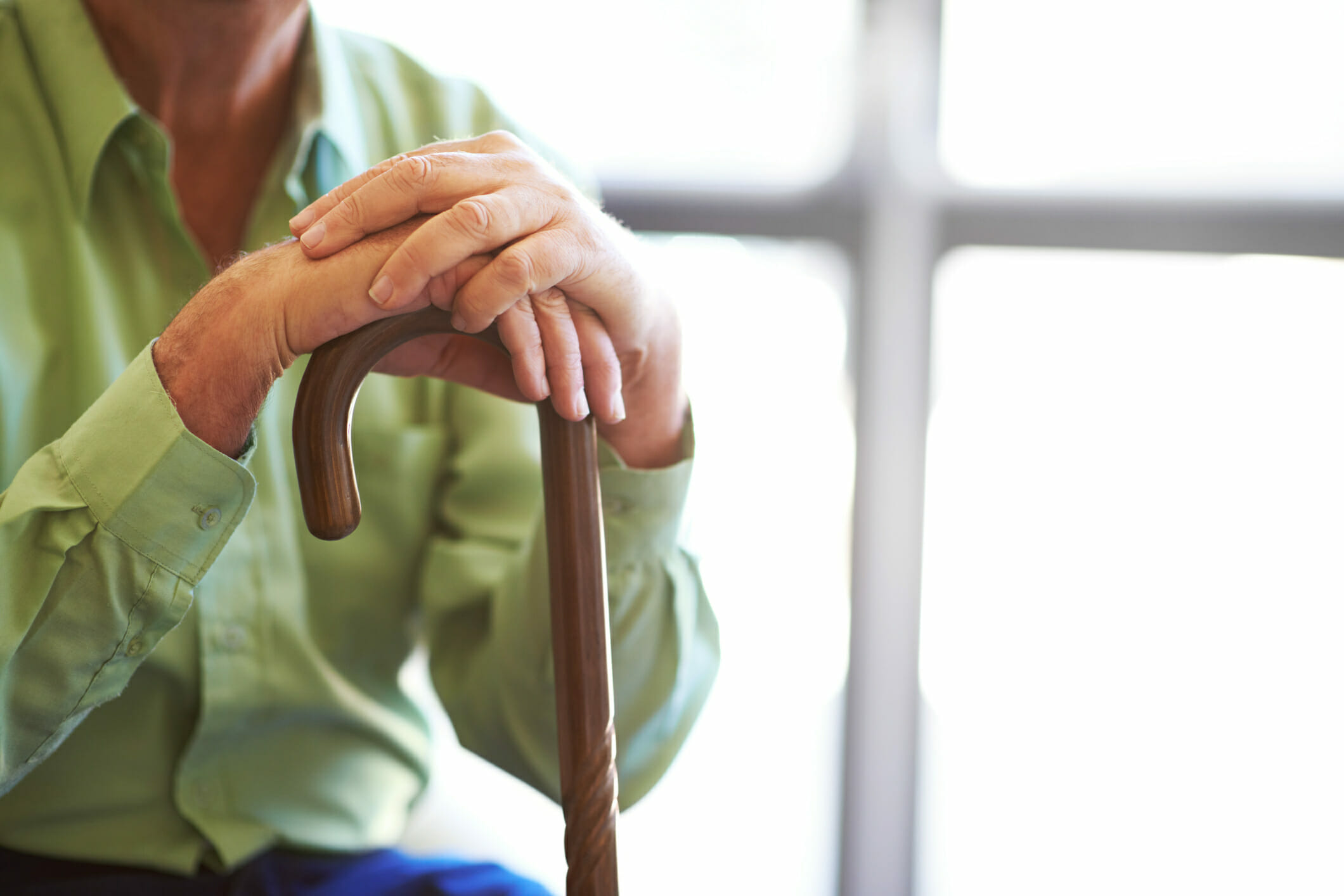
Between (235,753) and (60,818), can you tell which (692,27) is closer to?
(235,753)

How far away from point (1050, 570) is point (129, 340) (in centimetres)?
124

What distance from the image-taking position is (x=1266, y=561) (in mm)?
1408

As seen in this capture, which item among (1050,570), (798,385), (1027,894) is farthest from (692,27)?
(1027,894)

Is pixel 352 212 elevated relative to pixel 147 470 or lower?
elevated

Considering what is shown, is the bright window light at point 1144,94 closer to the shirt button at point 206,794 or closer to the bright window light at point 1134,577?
the bright window light at point 1134,577

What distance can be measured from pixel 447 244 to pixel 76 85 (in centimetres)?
50

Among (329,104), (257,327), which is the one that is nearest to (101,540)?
(257,327)

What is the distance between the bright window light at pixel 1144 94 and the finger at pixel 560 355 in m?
0.96

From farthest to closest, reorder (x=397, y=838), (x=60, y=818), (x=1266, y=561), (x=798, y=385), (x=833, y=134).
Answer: (x=798, y=385)
(x=833, y=134)
(x=1266, y=561)
(x=397, y=838)
(x=60, y=818)

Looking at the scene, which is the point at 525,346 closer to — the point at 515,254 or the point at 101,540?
the point at 515,254

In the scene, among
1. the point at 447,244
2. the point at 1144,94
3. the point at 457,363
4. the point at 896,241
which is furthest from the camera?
the point at 896,241

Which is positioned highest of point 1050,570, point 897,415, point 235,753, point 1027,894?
point 897,415

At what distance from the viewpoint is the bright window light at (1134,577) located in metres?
1.39

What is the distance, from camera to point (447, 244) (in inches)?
25.0
